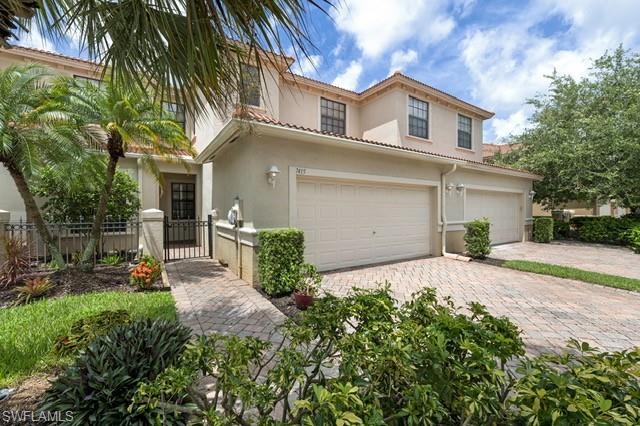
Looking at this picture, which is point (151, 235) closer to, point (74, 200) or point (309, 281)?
point (74, 200)

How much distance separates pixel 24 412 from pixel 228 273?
5.77 meters

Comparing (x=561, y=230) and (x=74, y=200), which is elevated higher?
(x=74, y=200)

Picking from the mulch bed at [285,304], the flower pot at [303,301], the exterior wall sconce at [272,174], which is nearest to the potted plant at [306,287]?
the flower pot at [303,301]

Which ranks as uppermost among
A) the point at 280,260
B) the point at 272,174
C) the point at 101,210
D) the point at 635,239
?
the point at 272,174

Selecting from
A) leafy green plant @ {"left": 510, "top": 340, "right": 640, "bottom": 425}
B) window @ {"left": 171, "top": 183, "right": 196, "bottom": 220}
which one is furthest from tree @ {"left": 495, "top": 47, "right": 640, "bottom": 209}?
window @ {"left": 171, "top": 183, "right": 196, "bottom": 220}

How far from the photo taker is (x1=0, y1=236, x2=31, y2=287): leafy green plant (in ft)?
23.0

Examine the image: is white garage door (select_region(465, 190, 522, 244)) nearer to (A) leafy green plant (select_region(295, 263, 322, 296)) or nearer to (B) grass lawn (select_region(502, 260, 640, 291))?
(B) grass lawn (select_region(502, 260, 640, 291))

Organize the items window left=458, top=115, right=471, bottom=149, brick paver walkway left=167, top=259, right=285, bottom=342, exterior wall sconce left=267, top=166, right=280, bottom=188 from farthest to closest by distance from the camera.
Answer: window left=458, top=115, right=471, bottom=149, exterior wall sconce left=267, top=166, right=280, bottom=188, brick paver walkway left=167, top=259, right=285, bottom=342

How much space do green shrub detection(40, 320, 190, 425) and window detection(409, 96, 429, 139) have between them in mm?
14607

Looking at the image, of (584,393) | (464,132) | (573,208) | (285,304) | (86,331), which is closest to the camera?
(584,393)

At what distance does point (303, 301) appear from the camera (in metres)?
5.54

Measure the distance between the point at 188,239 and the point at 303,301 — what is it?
10531mm

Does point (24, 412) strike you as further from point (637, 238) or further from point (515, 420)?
point (637, 238)

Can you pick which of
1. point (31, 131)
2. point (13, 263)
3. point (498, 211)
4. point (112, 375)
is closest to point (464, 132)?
point (498, 211)
